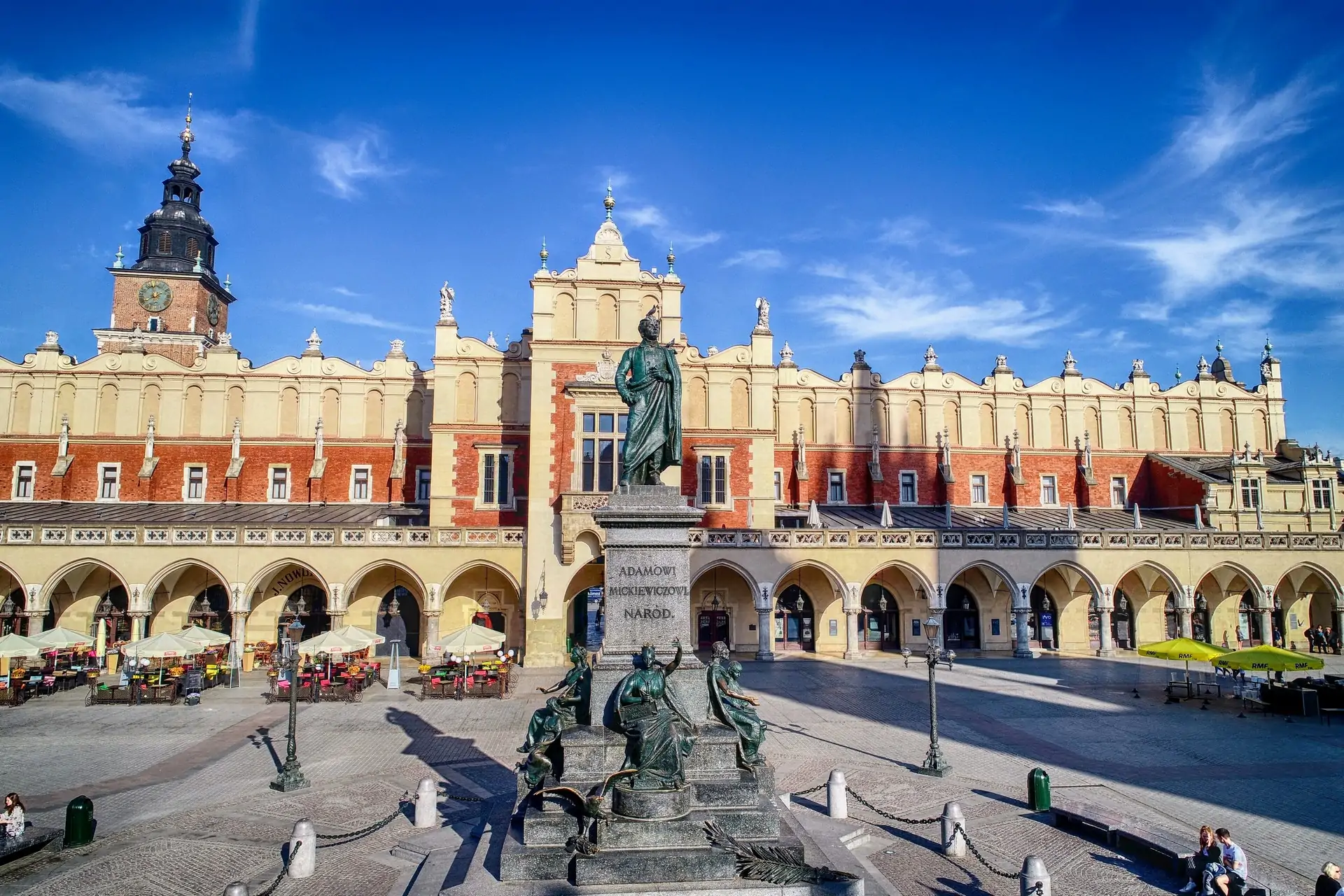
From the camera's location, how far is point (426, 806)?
12914 millimetres

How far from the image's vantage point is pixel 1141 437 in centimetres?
4372

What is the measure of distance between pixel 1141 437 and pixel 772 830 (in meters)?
41.2

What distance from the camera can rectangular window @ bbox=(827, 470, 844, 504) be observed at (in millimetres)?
41719

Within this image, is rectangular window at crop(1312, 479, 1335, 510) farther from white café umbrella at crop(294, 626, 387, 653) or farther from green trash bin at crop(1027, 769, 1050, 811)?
white café umbrella at crop(294, 626, 387, 653)

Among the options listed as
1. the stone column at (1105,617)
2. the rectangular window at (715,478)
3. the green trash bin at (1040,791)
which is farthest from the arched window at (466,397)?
the green trash bin at (1040,791)

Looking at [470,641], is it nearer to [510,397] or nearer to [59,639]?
[59,639]

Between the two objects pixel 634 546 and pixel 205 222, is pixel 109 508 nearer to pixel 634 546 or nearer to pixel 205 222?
pixel 205 222

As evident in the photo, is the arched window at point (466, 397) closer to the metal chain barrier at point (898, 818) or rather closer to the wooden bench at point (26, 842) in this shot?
the wooden bench at point (26, 842)

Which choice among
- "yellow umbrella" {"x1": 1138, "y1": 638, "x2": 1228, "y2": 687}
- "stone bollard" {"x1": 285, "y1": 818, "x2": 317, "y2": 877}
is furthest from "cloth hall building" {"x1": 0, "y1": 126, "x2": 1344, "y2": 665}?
"stone bollard" {"x1": 285, "y1": 818, "x2": 317, "y2": 877}

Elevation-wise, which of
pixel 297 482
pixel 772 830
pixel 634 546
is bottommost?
pixel 772 830

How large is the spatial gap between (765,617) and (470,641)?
41.0ft

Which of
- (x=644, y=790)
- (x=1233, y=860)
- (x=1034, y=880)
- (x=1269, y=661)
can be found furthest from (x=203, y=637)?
(x=1269, y=661)

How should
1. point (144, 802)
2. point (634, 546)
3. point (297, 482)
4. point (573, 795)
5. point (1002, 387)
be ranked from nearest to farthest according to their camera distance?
1. point (573, 795)
2. point (634, 546)
3. point (144, 802)
4. point (297, 482)
5. point (1002, 387)

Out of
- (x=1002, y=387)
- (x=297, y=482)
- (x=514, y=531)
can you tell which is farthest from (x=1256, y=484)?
(x=297, y=482)
